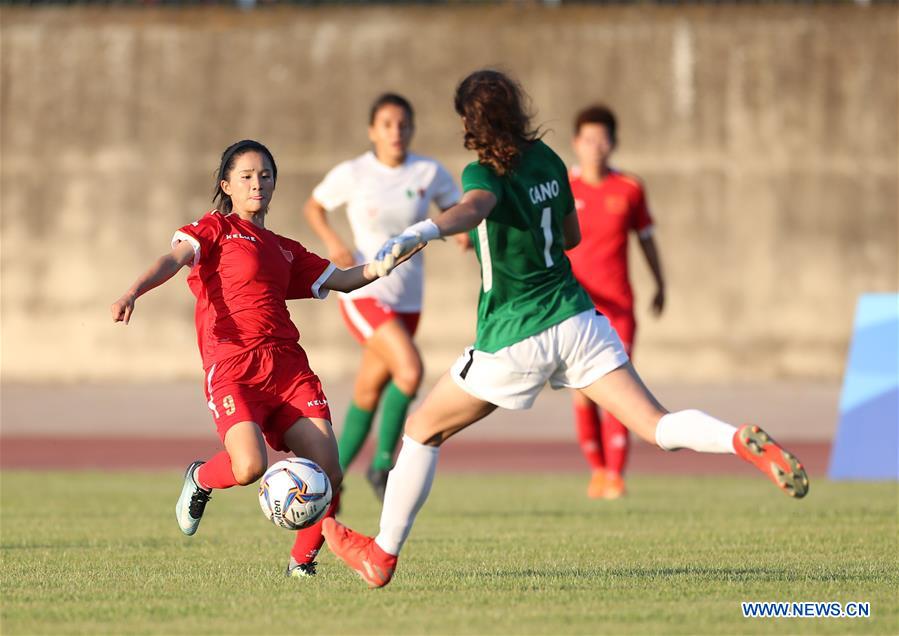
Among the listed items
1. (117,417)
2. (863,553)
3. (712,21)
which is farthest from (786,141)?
(863,553)

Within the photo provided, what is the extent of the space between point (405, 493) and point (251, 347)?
103 centimetres

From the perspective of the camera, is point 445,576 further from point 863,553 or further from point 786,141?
point 786,141

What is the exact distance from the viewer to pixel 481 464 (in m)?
14.9

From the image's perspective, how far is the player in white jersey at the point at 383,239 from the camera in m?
10.3

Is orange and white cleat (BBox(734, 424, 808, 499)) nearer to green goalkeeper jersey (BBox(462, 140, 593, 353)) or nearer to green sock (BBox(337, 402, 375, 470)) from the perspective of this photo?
green goalkeeper jersey (BBox(462, 140, 593, 353))

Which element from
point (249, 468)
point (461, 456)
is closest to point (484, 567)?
point (249, 468)

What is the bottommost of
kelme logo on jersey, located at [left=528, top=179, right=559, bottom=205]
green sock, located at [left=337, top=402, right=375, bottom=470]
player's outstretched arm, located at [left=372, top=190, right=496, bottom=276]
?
green sock, located at [left=337, top=402, right=375, bottom=470]

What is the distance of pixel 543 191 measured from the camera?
6.18m

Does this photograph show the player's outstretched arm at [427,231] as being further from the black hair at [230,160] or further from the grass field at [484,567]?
the black hair at [230,160]

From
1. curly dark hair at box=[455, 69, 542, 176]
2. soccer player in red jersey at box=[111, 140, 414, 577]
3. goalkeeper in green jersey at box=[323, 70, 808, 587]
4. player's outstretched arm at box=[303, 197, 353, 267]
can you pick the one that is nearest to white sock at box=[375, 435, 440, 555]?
goalkeeper in green jersey at box=[323, 70, 808, 587]

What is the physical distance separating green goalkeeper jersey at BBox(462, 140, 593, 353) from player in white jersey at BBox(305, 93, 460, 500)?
4.15 m

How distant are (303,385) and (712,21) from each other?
1510cm

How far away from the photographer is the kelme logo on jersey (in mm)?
6129

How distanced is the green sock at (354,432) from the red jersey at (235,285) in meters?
3.79
